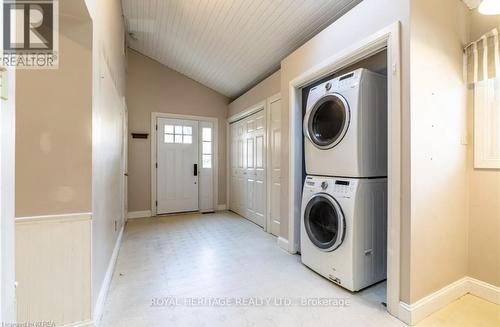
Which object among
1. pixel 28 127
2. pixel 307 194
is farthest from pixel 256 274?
pixel 28 127

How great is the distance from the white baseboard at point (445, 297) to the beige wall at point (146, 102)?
4256mm

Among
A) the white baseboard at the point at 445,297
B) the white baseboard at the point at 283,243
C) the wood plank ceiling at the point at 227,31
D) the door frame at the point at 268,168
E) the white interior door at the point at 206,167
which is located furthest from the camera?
the white interior door at the point at 206,167

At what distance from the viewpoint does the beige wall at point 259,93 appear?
343 centimetres

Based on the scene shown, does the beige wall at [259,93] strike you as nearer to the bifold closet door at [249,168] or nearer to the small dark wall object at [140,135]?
the bifold closet door at [249,168]

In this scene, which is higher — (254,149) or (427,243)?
(254,149)

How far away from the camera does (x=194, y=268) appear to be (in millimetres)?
2398

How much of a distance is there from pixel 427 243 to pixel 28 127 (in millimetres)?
2588

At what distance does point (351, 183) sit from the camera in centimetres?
196

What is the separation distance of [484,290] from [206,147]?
446 centimetres

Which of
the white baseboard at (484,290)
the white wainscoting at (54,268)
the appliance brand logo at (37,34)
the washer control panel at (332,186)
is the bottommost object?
the white baseboard at (484,290)

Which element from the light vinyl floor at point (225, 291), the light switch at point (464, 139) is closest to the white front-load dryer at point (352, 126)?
the light switch at point (464, 139)

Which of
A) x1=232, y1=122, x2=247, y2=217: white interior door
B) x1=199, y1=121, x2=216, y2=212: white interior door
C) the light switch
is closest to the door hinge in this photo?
the light switch

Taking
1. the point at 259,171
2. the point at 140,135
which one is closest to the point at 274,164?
the point at 259,171

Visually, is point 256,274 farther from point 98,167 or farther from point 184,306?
point 98,167
